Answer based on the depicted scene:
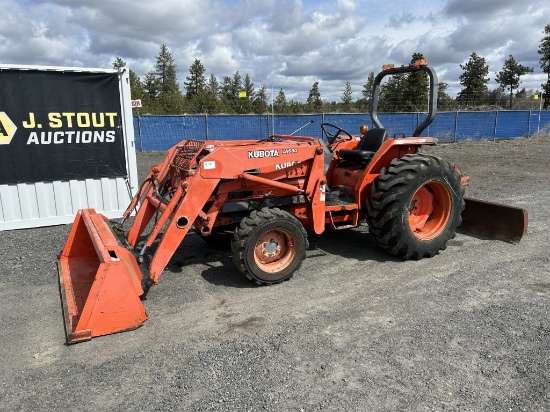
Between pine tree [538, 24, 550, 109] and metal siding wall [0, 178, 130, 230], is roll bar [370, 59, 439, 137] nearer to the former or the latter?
metal siding wall [0, 178, 130, 230]

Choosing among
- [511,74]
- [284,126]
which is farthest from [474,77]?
[284,126]

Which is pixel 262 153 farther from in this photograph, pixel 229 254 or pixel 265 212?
pixel 229 254

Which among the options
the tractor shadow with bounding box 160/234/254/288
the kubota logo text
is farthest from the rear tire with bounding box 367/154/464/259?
the tractor shadow with bounding box 160/234/254/288

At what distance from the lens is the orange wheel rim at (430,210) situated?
5.59m

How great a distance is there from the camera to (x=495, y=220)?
6133mm

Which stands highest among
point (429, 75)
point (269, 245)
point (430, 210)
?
point (429, 75)

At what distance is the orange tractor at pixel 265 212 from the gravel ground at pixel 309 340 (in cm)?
25

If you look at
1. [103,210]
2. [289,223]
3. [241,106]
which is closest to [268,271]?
[289,223]

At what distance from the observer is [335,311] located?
13.4 ft

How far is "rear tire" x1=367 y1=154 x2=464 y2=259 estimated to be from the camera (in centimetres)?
508

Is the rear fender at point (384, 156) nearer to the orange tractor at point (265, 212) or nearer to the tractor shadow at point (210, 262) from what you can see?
the orange tractor at point (265, 212)

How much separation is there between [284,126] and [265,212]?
15.9 meters

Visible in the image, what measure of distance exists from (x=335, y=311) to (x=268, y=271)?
885mm

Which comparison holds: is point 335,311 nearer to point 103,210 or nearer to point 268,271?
point 268,271
